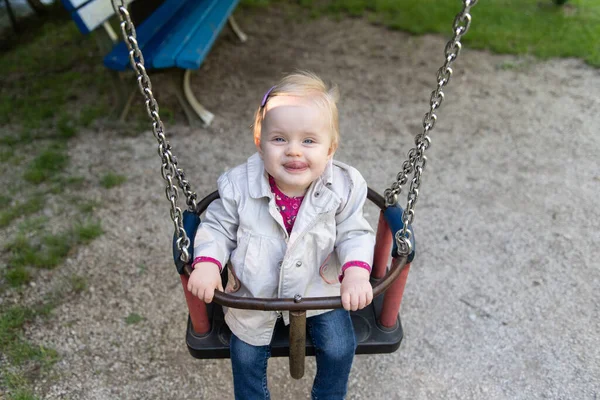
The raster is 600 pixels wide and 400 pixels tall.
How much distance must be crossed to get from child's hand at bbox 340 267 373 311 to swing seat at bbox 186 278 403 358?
0.33 m

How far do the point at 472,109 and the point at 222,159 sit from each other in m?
2.03

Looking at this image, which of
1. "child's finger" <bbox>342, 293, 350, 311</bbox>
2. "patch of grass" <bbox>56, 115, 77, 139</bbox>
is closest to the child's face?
"child's finger" <bbox>342, 293, 350, 311</bbox>

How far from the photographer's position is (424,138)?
1.53 metres

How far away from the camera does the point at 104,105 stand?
422cm

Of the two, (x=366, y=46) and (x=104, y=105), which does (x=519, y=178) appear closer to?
(x=366, y=46)

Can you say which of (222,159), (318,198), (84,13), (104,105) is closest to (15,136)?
(104,105)

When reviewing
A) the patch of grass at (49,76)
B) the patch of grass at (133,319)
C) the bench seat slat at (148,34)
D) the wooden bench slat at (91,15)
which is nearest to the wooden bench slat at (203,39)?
the bench seat slat at (148,34)

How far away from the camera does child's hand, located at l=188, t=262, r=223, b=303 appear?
150cm

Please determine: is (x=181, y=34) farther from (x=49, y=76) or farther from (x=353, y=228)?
(x=353, y=228)

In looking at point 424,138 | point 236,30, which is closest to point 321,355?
point 424,138

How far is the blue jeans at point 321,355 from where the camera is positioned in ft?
5.61

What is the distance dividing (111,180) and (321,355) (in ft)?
7.21

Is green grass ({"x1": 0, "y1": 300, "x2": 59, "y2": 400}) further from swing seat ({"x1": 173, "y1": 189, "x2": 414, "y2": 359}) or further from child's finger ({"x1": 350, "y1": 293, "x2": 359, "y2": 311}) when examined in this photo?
child's finger ({"x1": 350, "y1": 293, "x2": 359, "y2": 311})

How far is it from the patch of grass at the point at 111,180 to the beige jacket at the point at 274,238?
6.17 feet
